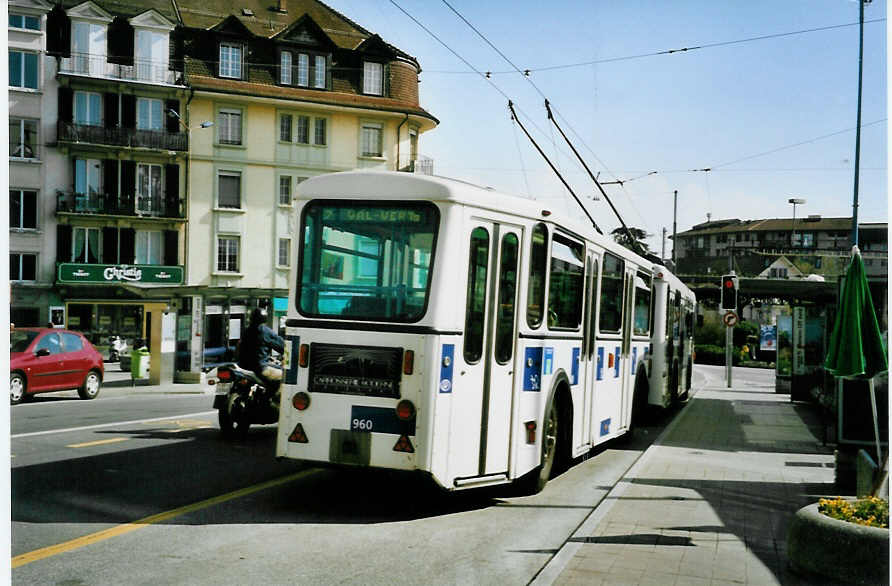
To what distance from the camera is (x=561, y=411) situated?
9383 mm

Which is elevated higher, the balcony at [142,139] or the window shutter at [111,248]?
the balcony at [142,139]

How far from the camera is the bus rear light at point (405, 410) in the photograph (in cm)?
713

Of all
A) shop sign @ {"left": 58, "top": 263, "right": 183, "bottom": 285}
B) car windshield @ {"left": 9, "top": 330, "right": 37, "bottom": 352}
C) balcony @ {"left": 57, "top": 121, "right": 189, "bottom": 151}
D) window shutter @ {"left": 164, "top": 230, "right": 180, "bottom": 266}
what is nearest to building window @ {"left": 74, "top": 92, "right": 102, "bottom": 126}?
balcony @ {"left": 57, "top": 121, "right": 189, "bottom": 151}

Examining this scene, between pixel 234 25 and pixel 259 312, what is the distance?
15.7 feet

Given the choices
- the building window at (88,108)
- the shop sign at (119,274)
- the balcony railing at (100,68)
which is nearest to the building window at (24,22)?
the balcony railing at (100,68)

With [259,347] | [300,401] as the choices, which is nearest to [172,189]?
[259,347]

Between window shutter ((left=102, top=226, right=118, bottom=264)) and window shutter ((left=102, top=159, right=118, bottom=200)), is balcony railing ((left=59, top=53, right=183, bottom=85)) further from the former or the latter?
window shutter ((left=102, top=226, right=118, bottom=264))

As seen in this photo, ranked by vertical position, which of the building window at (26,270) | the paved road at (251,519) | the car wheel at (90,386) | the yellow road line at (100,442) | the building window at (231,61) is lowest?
the car wheel at (90,386)

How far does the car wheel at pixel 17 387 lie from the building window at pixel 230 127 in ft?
21.0

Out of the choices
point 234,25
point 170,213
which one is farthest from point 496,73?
point 170,213

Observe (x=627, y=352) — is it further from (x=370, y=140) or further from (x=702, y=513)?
(x=370, y=140)

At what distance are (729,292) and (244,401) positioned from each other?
13.9 metres

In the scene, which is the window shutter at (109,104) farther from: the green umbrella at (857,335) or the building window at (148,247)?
the green umbrella at (857,335)

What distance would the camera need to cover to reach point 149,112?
635 inches
